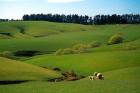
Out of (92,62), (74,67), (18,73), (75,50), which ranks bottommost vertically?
(75,50)

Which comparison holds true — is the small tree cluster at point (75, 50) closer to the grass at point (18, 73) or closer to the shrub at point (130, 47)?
the shrub at point (130, 47)

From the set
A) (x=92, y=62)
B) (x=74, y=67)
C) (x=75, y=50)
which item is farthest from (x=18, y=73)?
(x=75, y=50)

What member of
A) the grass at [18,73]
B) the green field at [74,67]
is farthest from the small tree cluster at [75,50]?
the grass at [18,73]

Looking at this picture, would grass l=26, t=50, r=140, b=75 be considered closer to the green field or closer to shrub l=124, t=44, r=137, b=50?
the green field

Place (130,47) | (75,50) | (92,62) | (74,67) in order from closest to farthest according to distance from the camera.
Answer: (74,67), (92,62), (130,47), (75,50)

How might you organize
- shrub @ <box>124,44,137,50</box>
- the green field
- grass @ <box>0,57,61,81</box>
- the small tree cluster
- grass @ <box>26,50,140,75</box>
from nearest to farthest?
the green field → grass @ <box>0,57,61,81</box> → grass @ <box>26,50,140,75</box> → shrub @ <box>124,44,137,50</box> → the small tree cluster

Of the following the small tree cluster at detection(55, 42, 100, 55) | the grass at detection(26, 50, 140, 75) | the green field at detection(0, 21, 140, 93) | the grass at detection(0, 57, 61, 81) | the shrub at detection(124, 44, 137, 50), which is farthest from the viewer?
the small tree cluster at detection(55, 42, 100, 55)

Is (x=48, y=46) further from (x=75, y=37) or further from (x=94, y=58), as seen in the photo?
(x=94, y=58)

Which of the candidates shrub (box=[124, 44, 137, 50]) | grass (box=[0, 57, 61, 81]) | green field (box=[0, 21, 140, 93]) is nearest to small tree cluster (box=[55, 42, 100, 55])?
green field (box=[0, 21, 140, 93])

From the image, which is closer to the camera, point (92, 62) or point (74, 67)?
point (74, 67)

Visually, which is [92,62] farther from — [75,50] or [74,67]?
[75,50]

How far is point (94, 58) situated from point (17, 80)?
93.2 feet

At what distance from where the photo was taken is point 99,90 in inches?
1019

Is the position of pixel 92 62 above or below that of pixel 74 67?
above
